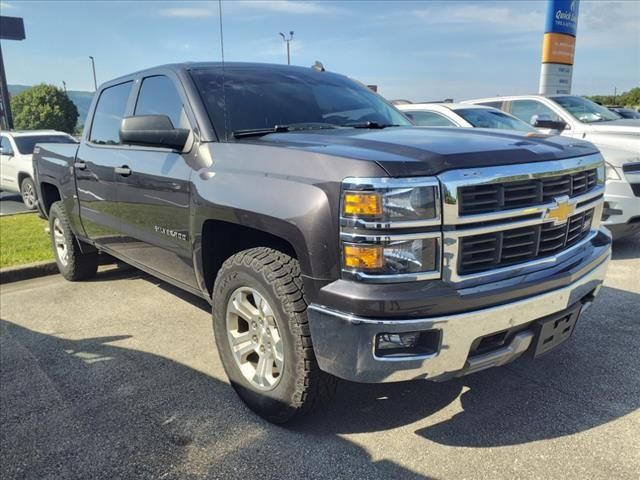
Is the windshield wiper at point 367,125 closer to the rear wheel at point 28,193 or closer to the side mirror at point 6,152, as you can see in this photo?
the rear wheel at point 28,193

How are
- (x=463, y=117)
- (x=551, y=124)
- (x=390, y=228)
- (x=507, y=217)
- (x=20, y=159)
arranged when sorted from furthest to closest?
(x=20, y=159) < (x=463, y=117) < (x=551, y=124) < (x=507, y=217) < (x=390, y=228)

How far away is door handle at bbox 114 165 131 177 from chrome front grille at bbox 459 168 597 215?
8.25 feet

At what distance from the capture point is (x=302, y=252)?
2.34 m

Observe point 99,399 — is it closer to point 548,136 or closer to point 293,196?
point 293,196

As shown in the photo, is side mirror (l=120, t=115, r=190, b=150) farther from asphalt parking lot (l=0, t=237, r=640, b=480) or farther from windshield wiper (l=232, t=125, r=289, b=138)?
asphalt parking lot (l=0, t=237, r=640, b=480)

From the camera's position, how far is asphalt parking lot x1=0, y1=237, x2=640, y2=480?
245cm

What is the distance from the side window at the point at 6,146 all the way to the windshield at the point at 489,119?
9.37 meters

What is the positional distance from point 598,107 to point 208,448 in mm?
8901

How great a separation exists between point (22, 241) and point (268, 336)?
5.69 m

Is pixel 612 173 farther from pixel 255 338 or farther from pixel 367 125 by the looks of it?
pixel 255 338

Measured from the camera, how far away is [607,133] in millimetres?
7590

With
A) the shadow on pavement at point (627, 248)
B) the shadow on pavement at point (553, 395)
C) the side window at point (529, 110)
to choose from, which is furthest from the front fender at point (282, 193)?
the side window at point (529, 110)

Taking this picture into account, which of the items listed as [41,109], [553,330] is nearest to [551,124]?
[553,330]

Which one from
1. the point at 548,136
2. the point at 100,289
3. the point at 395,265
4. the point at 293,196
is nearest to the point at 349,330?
the point at 395,265
